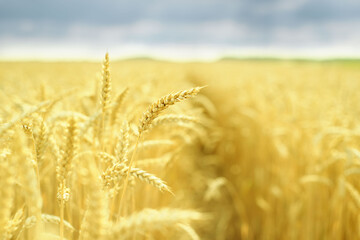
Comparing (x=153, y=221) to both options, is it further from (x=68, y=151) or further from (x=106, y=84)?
(x=106, y=84)

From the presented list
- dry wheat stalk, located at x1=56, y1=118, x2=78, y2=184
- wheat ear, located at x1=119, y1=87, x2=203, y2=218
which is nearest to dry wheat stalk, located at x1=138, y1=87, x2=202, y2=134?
wheat ear, located at x1=119, y1=87, x2=203, y2=218

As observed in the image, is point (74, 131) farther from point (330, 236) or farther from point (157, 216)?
point (330, 236)

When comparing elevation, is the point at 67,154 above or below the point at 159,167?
above

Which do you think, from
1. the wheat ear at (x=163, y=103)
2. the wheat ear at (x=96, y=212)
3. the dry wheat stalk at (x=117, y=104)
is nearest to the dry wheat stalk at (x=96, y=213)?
the wheat ear at (x=96, y=212)

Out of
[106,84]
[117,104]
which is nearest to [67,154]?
[106,84]

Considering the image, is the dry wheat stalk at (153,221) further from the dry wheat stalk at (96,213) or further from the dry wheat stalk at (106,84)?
the dry wheat stalk at (106,84)

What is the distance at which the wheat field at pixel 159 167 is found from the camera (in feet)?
2.22

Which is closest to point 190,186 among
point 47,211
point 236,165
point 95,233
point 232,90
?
point 236,165

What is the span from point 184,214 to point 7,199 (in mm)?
307

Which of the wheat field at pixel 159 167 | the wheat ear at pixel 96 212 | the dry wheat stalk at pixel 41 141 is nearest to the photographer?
the wheat ear at pixel 96 212

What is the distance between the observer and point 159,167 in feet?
7.02

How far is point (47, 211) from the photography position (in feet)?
5.02

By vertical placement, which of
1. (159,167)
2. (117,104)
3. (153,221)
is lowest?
(159,167)

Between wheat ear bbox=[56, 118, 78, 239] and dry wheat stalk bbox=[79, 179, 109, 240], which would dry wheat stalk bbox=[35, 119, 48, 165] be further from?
dry wheat stalk bbox=[79, 179, 109, 240]
